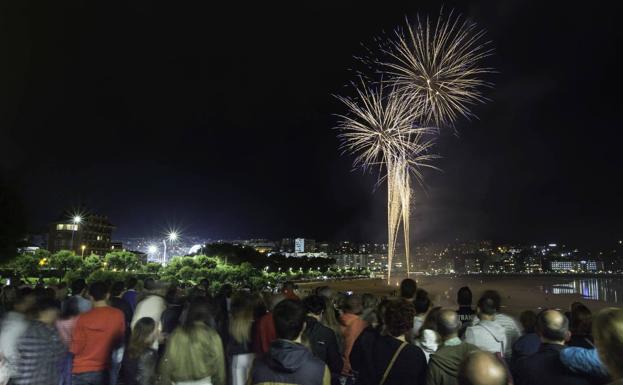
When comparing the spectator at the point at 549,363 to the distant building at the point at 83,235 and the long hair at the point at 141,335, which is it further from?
the distant building at the point at 83,235

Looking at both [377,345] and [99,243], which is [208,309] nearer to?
[377,345]

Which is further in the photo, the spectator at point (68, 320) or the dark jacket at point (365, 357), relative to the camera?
the spectator at point (68, 320)

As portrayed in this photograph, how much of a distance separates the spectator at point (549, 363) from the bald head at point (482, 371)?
1049 millimetres

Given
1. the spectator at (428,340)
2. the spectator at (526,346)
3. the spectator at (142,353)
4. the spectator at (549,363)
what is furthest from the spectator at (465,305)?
the spectator at (142,353)

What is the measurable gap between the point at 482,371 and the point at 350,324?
350 cm

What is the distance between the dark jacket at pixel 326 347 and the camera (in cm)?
510

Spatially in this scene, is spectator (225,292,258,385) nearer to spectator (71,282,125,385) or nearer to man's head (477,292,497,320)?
spectator (71,282,125,385)

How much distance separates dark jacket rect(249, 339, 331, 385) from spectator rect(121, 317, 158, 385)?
188 cm

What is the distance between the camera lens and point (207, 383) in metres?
3.89

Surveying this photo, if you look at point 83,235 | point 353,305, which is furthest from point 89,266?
point 83,235

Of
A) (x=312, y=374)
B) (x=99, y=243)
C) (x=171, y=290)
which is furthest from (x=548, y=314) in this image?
(x=99, y=243)

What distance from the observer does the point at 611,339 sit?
2.33 metres

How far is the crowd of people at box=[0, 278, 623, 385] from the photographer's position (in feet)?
10.8

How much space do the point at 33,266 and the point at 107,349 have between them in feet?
174
